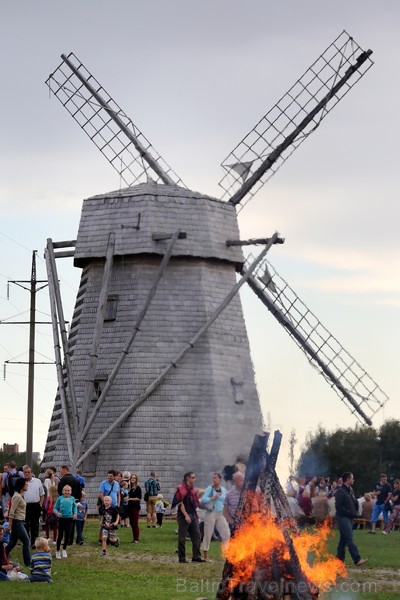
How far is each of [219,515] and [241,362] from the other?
16.8 meters

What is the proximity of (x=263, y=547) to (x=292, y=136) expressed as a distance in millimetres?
28937

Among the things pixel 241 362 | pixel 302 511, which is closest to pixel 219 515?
pixel 302 511

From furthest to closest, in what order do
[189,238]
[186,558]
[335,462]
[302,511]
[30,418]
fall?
[335,462], [30,418], [189,238], [302,511], [186,558]

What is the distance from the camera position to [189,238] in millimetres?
45531

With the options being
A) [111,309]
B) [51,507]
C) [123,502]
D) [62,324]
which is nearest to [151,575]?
[51,507]

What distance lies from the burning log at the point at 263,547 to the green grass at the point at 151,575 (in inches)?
76.0

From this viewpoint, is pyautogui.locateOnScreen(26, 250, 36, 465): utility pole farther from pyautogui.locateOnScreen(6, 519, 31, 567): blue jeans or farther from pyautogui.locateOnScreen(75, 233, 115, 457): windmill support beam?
pyautogui.locateOnScreen(6, 519, 31, 567): blue jeans

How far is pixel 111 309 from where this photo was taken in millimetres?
45438

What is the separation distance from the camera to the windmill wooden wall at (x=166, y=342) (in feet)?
144

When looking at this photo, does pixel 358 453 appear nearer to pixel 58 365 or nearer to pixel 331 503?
pixel 58 365

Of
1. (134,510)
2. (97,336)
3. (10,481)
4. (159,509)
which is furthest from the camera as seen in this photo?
(97,336)

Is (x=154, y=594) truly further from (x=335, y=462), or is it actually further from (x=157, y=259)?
(x=335, y=462)

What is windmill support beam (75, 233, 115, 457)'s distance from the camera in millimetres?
43219

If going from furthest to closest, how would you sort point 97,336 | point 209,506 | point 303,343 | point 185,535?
point 303,343 < point 97,336 < point 209,506 < point 185,535
